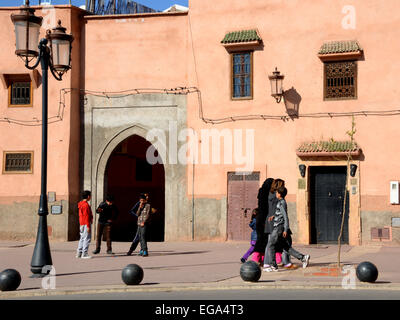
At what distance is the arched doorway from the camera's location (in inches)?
1076

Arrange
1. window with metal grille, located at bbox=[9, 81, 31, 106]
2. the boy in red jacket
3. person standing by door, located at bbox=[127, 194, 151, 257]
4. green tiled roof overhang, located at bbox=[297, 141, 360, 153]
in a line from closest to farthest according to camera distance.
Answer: the boy in red jacket < person standing by door, located at bbox=[127, 194, 151, 257] < green tiled roof overhang, located at bbox=[297, 141, 360, 153] < window with metal grille, located at bbox=[9, 81, 31, 106]

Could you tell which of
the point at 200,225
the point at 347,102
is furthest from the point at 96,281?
the point at 347,102

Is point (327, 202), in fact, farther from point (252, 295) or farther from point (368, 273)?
point (252, 295)

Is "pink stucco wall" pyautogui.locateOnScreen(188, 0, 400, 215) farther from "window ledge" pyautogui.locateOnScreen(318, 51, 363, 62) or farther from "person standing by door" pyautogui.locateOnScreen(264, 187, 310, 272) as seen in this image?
"person standing by door" pyautogui.locateOnScreen(264, 187, 310, 272)

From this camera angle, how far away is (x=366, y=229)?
1970 cm

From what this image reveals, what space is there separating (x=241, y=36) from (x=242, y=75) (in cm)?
123

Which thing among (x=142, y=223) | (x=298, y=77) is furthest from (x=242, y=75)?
(x=142, y=223)

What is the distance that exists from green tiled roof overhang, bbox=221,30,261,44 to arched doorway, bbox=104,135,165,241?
23.9ft

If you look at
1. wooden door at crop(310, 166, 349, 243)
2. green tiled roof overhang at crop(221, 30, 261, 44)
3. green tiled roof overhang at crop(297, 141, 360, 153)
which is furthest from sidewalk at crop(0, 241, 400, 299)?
green tiled roof overhang at crop(221, 30, 261, 44)

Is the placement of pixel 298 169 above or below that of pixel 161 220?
above

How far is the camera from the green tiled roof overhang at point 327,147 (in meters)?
19.7

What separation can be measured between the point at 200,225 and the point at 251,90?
15.2ft

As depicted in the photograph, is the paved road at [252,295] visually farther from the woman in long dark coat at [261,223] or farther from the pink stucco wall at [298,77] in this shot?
the pink stucco wall at [298,77]
